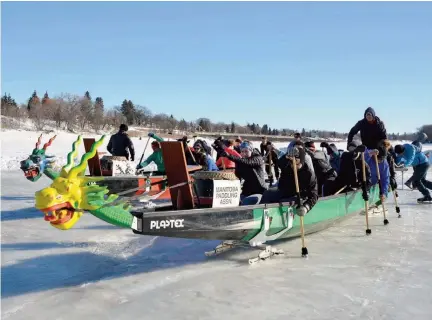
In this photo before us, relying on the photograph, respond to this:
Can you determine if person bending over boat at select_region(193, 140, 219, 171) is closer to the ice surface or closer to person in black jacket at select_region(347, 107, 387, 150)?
the ice surface

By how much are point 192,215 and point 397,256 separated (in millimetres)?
2952

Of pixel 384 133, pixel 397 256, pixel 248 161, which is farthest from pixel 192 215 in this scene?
pixel 384 133

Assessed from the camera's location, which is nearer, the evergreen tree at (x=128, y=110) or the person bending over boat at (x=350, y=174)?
the person bending over boat at (x=350, y=174)

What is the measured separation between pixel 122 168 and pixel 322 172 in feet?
14.3

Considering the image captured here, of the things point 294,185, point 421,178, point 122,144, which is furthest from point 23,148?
point 294,185

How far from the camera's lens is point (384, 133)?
8375mm

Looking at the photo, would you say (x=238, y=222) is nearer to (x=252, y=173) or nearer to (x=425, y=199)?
(x=252, y=173)

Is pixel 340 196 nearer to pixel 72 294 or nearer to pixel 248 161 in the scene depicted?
pixel 248 161

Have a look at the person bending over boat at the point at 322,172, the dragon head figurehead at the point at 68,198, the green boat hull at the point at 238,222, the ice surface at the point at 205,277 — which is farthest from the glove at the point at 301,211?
the dragon head figurehead at the point at 68,198

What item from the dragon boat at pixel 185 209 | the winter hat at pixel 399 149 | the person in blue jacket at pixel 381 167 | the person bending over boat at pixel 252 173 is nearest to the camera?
the dragon boat at pixel 185 209

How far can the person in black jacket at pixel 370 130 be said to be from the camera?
8.37m

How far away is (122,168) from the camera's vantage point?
30.8 feet

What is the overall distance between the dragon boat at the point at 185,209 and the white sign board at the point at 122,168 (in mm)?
3966

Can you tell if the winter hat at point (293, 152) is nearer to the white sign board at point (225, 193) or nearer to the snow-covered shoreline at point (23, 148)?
the white sign board at point (225, 193)
